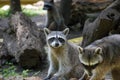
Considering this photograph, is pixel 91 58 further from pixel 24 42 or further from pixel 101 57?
pixel 24 42

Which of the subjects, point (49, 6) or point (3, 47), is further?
point (49, 6)

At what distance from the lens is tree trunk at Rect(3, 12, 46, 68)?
10.3 m

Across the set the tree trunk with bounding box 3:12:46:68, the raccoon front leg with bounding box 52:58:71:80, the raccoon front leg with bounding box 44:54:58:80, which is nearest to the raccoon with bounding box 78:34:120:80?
the raccoon front leg with bounding box 52:58:71:80

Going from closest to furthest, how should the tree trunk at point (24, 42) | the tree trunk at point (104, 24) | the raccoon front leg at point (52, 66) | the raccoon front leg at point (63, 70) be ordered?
the raccoon front leg at point (63, 70) → the raccoon front leg at point (52, 66) → the tree trunk at point (104, 24) → the tree trunk at point (24, 42)

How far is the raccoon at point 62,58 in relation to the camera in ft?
24.8

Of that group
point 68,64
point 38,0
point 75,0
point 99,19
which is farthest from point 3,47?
point 38,0

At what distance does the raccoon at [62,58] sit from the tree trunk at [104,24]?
2.04m

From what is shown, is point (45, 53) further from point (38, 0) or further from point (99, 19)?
point (38, 0)

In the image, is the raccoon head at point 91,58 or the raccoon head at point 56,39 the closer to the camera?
the raccoon head at point 91,58

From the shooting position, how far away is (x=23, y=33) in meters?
11.0

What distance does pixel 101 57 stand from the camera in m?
5.95

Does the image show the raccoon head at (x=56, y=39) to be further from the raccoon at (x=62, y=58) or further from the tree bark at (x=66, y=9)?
the tree bark at (x=66, y=9)

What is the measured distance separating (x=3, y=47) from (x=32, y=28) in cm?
102

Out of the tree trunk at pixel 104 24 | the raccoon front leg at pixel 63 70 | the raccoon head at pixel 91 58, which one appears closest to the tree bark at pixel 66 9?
the tree trunk at pixel 104 24
